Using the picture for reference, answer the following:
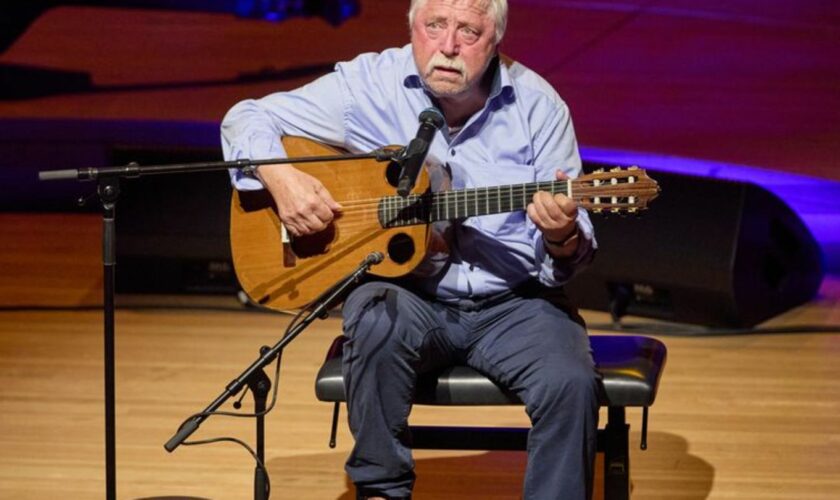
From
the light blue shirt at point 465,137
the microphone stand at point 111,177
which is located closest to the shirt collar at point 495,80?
the light blue shirt at point 465,137

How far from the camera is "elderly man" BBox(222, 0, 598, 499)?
3.29m

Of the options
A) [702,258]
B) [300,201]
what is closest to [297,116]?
[300,201]

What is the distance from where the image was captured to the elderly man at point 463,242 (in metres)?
3.29

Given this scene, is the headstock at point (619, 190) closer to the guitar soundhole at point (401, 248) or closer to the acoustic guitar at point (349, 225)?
the acoustic guitar at point (349, 225)

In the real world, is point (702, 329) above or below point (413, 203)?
below

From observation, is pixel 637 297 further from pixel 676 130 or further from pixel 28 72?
pixel 28 72

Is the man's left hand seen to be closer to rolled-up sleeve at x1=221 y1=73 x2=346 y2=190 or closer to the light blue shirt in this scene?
the light blue shirt

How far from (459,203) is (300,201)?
1.27 ft

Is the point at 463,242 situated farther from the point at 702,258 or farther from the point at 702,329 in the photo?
the point at 702,329

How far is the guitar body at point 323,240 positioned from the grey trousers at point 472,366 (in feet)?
0.29

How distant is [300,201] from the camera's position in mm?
3531

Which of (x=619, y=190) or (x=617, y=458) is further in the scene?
(x=617, y=458)

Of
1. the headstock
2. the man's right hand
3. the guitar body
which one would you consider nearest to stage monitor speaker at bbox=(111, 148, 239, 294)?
the guitar body

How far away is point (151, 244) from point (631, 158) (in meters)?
1.92
